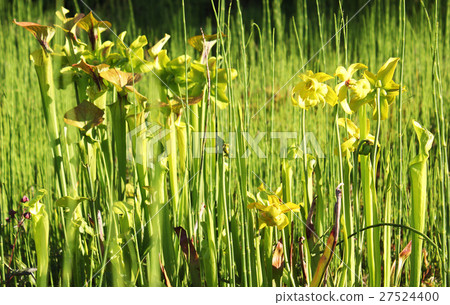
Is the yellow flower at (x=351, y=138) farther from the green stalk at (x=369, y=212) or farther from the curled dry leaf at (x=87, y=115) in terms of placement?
the curled dry leaf at (x=87, y=115)

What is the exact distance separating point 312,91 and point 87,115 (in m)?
0.26

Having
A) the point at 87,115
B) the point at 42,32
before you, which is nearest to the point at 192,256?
the point at 87,115

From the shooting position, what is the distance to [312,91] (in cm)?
50

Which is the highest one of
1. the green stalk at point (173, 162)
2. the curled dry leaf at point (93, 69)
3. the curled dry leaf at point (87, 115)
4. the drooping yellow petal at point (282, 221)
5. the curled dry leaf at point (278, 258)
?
the curled dry leaf at point (93, 69)

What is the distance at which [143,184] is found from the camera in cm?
54

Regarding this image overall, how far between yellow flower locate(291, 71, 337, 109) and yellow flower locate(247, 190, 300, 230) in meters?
0.11

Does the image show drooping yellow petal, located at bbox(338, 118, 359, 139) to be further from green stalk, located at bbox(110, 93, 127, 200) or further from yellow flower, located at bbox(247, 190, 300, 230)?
green stalk, located at bbox(110, 93, 127, 200)

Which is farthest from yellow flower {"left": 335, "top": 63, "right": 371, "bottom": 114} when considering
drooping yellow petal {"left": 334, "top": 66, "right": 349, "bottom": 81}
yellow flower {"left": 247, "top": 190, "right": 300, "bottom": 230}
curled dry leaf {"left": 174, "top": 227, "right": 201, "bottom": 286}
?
curled dry leaf {"left": 174, "top": 227, "right": 201, "bottom": 286}

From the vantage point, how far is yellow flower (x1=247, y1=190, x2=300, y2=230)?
0.50m

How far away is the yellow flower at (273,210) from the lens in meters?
0.50

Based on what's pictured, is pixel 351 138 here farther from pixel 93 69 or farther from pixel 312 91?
pixel 93 69

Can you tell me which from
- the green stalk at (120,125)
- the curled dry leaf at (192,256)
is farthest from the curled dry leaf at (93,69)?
the curled dry leaf at (192,256)

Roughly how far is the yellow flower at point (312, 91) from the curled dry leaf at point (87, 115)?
0.22 metres
